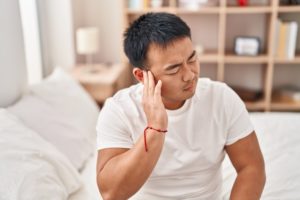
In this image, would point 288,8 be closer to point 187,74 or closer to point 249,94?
point 249,94

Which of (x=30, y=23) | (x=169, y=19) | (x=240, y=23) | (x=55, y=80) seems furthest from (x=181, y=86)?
(x=240, y=23)

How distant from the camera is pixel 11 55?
2.02 metres

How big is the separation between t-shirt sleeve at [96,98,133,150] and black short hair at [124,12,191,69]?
182mm

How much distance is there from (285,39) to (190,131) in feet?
7.33

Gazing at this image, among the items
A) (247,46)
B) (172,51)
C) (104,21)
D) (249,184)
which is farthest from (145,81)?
(104,21)

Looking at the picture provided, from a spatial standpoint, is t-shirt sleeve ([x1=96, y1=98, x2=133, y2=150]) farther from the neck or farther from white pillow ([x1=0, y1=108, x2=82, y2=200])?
white pillow ([x1=0, y1=108, x2=82, y2=200])

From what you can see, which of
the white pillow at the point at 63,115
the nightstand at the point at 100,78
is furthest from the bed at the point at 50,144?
the nightstand at the point at 100,78

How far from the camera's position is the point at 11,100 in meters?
2.01

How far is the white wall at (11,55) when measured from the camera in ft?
6.36

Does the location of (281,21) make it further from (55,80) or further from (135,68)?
(135,68)

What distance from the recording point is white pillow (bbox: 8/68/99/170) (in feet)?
6.22

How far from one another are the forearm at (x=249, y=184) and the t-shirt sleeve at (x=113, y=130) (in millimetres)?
398

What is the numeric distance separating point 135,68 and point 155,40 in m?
0.15

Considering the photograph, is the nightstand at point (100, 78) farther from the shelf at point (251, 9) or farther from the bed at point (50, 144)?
the shelf at point (251, 9)
